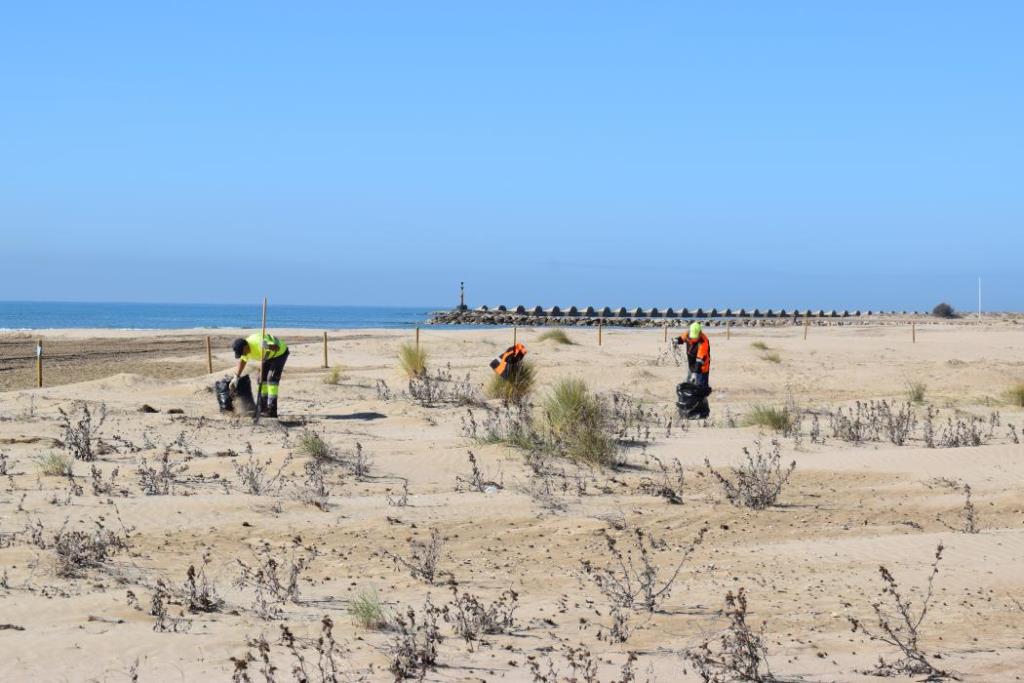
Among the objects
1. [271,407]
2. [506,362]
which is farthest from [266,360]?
[506,362]

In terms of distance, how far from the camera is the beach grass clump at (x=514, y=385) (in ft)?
67.6

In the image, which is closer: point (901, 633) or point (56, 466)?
point (901, 633)

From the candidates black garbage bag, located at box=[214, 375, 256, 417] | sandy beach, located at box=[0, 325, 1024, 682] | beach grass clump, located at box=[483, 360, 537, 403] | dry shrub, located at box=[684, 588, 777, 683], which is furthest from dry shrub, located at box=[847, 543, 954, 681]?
beach grass clump, located at box=[483, 360, 537, 403]

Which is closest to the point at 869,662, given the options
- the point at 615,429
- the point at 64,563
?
the point at 64,563

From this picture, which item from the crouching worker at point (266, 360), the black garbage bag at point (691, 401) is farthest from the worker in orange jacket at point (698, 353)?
the crouching worker at point (266, 360)

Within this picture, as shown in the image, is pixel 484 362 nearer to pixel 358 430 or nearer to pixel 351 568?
pixel 358 430

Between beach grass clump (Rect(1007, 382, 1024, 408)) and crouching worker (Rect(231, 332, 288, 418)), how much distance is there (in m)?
12.5

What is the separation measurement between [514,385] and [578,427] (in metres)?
6.51

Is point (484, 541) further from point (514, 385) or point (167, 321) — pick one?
point (167, 321)

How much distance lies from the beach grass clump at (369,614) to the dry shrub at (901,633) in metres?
2.82

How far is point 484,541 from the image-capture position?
10.3m

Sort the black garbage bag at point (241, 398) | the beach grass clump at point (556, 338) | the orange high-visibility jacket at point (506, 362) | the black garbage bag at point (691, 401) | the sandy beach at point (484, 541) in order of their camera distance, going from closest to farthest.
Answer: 1. the sandy beach at point (484, 541)
2. the black garbage bag at point (241, 398)
3. the black garbage bag at point (691, 401)
4. the orange high-visibility jacket at point (506, 362)
5. the beach grass clump at point (556, 338)

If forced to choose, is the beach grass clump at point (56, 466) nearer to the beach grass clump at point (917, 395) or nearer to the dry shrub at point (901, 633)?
the dry shrub at point (901, 633)

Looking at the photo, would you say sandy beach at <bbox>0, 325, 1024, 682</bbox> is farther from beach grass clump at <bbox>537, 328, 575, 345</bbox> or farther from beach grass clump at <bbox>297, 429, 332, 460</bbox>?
beach grass clump at <bbox>537, 328, 575, 345</bbox>
